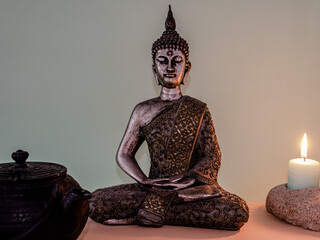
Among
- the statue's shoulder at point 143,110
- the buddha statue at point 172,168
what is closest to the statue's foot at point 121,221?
the buddha statue at point 172,168

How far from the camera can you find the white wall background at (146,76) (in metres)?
1.87

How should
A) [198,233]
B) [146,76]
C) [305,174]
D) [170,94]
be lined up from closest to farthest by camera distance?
[198,233] → [305,174] → [170,94] → [146,76]

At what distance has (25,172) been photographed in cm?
102

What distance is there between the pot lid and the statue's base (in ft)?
2.42

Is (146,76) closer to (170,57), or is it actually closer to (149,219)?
(170,57)

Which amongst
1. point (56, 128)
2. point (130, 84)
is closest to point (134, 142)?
point (130, 84)

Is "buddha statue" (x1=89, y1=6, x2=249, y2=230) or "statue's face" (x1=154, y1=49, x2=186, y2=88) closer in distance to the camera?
"buddha statue" (x1=89, y1=6, x2=249, y2=230)

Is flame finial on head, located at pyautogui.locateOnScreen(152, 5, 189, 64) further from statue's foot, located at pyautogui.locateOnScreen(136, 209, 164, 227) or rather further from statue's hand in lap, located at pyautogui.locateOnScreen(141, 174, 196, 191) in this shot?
statue's foot, located at pyautogui.locateOnScreen(136, 209, 164, 227)

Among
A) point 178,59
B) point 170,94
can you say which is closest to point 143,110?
point 170,94

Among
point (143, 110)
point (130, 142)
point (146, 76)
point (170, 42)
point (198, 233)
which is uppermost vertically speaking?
point (170, 42)

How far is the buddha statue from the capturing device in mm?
1342

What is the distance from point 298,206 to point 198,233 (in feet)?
1.09

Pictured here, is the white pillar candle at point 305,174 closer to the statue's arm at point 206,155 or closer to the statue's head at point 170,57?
the statue's arm at point 206,155

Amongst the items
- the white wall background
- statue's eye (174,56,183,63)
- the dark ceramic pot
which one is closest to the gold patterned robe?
statue's eye (174,56,183,63)
